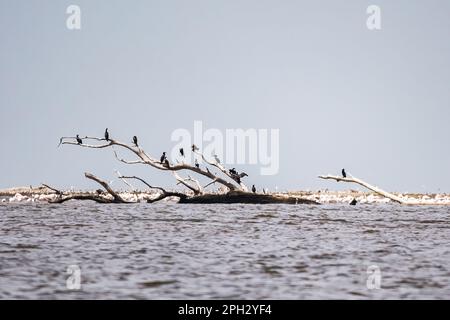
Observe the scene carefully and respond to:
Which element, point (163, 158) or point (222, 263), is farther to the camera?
point (163, 158)

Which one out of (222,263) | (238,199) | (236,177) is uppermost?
(236,177)

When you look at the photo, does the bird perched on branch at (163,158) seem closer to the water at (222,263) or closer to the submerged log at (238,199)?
the submerged log at (238,199)

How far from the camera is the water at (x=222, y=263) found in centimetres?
1055

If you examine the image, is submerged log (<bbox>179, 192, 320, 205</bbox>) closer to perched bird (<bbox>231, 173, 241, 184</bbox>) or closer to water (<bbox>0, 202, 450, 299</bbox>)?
perched bird (<bbox>231, 173, 241, 184</bbox>)

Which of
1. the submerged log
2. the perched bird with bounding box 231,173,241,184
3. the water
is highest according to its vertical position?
the perched bird with bounding box 231,173,241,184

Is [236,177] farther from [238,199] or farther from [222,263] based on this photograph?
[222,263]

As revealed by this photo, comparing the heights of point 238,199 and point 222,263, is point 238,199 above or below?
below

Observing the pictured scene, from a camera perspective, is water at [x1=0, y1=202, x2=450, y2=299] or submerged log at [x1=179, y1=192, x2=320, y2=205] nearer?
water at [x1=0, y1=202, x2=450, y2=299]

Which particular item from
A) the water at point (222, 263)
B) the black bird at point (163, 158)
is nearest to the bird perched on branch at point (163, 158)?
the black bird at point (163, 158)

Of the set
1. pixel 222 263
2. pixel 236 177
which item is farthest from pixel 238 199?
pixel 222 263

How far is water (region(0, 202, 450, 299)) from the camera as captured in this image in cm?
1055

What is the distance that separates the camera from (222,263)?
13.9 metres

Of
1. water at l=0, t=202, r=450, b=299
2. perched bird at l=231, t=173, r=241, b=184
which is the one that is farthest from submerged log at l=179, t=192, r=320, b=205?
water at l=0, t=202, r=450, b=299
